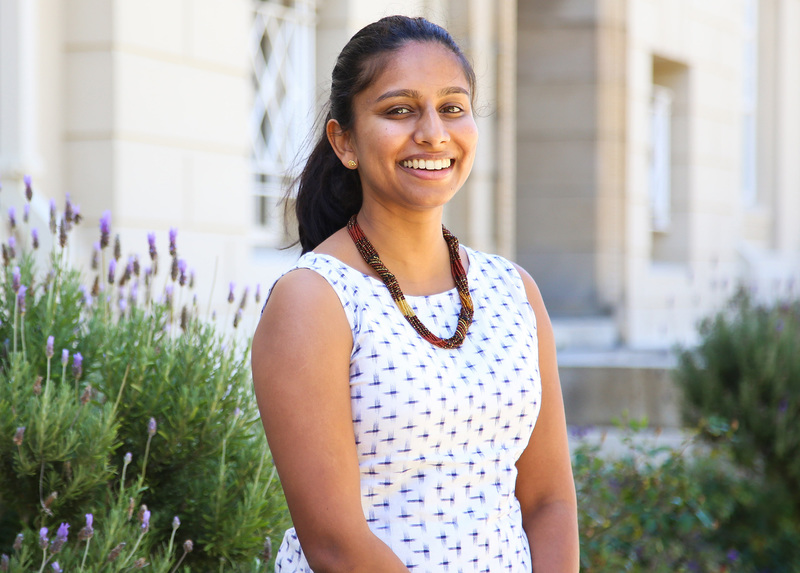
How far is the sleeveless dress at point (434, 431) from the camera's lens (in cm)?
179

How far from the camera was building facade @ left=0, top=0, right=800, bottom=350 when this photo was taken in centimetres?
521

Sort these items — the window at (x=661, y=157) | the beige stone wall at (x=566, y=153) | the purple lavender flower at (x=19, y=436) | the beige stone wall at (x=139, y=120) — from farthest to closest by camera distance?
the window at (x=661, y=157)
the beige stone wall at (x=566, y=153)
the beige stone wall at (x=139, y=120)
the purple lavender flower at (x=19, y=436)

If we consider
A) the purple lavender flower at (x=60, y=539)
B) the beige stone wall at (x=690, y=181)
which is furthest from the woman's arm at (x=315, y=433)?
the beige stone wall at (x=690, y=181)

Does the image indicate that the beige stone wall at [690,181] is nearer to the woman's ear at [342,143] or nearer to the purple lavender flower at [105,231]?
the purple lavender flower at [105,231]

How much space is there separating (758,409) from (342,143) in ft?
12.5

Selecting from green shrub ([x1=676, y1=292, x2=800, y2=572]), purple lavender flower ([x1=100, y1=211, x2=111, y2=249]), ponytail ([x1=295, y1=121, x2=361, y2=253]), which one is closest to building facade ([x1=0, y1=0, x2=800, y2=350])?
ponytail ([x1=295, y1=121, x2=361, y2=253])

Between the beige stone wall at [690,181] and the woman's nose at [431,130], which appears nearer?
the woman's nose at [431,130]

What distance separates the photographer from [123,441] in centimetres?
252

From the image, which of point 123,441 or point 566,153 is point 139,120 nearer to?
point 123,441

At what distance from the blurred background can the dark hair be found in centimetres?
23

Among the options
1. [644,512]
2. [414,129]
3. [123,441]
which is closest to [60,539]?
[123,441]

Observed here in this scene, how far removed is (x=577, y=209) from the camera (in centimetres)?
967

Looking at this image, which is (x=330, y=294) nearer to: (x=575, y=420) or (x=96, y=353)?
(x=96, y=353)

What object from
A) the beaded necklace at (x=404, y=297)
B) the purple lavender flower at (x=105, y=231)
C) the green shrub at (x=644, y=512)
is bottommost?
the green shrub at (x=644, y=512)
